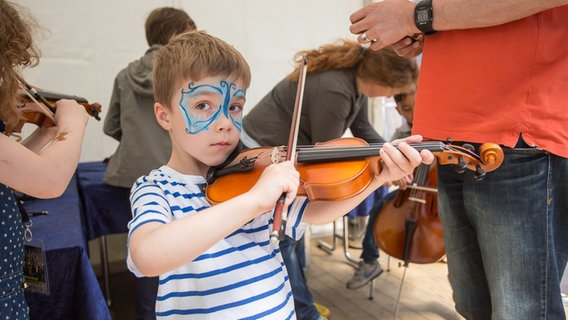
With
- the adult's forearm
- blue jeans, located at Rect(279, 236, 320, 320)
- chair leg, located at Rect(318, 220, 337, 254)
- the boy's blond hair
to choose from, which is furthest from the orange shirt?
chair leg, located at Rect(318, 220, 337, 254)

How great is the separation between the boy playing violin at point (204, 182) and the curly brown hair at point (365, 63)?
944mm

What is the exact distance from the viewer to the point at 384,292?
255 cm

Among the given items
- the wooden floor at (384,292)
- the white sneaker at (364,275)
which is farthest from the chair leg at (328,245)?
the white sneaker at (364,275)

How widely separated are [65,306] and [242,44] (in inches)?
95.9

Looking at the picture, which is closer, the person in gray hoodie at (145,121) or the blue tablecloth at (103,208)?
the person in gray hoodie at (145,121)

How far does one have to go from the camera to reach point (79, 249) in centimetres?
113

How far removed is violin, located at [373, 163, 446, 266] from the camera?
6.51 ft

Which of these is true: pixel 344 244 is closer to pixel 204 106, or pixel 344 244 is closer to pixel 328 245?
pixel 328 245

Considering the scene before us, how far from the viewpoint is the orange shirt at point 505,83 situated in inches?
32.6

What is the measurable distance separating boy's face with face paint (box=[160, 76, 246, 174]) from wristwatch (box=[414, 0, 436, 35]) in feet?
1.53

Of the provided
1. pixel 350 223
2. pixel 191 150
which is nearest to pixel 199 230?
pixel 191 150

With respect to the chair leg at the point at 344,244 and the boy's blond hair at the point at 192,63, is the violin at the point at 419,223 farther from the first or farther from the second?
the boy's blond hair at the point at 192,63

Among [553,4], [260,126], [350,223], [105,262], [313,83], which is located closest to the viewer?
[553,4]

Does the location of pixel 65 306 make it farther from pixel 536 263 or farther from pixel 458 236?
pixel 536 263
